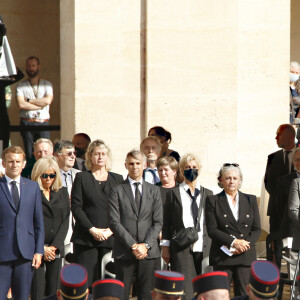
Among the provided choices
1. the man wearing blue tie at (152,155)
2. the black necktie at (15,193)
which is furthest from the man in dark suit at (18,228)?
the man wearing blue tie at (152,155)

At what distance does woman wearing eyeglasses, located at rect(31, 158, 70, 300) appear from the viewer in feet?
38.6

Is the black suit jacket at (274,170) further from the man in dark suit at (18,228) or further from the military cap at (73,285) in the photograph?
the military cap at (73,285)

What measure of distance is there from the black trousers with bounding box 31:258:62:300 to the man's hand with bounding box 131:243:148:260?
0.88 meters

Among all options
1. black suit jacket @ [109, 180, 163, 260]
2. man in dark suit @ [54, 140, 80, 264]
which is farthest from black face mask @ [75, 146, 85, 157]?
black suit jacket @ [109, 180, 163, 260]

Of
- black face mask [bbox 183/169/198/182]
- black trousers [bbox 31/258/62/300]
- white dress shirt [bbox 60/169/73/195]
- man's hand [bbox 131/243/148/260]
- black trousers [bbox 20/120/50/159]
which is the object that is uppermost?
black trousers [bbox 20/120/50/159]

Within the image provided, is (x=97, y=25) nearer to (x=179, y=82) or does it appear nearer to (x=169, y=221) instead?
(x=179, y=82)

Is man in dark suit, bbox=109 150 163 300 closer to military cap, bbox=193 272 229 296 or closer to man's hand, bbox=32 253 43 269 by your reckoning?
man's hand, bbox=32 253 43 269

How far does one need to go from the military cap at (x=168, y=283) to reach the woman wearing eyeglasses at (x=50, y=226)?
301cm

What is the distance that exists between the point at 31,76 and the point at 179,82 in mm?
2041

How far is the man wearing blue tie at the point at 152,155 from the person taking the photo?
13039 millimetres

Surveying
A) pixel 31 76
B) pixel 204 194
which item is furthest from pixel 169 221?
pixel 31 76

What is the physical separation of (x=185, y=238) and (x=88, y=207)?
3.52 ft

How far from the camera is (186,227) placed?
1192 cm

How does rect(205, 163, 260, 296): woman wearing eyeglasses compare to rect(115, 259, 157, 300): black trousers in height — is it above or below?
above
